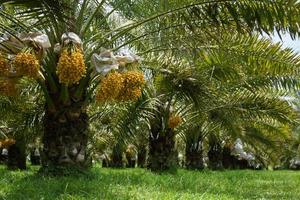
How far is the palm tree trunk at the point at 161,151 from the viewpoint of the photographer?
13.1 metres

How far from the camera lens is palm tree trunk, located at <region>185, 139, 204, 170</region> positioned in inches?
752

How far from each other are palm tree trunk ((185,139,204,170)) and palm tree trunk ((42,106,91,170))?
37.7 feet

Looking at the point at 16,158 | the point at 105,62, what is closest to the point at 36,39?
the point at 105,62

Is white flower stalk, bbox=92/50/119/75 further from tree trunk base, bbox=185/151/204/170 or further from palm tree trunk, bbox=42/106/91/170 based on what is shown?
tree trunk base, bbox=185/151/204/170

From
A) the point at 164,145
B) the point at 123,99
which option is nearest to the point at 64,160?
the point at 123,99

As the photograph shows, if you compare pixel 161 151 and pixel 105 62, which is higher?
pixel 105 62

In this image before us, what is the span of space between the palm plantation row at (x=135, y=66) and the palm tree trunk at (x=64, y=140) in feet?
0.05

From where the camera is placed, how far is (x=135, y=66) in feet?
22.6

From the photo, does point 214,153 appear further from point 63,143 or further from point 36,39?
point 36,39

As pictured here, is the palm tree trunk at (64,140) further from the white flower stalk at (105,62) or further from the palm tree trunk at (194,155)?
the palm tree trunk at (194,155)

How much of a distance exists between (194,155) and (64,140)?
11936mm

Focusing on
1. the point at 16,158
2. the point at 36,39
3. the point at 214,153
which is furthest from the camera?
the point at 214,153

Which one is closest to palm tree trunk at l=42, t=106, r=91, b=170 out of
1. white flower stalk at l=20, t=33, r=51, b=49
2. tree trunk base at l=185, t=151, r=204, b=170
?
white flower stalk at l=20, t=33, r=51, b=49

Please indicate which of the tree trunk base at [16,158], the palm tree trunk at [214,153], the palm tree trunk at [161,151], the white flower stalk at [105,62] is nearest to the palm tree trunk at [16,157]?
the tree trunk base at [16,158]
